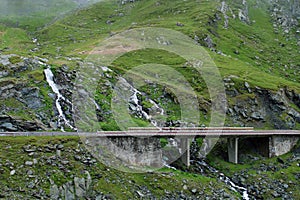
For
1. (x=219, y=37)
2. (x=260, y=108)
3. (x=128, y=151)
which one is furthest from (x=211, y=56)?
(x=128, y=151)

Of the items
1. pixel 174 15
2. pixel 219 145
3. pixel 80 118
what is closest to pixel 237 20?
pixel 174 15

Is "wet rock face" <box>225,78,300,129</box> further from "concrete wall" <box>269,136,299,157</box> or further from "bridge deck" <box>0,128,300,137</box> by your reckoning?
"bridge deck" <box>0,128,300,137</box>

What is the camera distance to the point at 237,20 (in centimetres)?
19100

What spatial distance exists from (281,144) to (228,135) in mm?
13259

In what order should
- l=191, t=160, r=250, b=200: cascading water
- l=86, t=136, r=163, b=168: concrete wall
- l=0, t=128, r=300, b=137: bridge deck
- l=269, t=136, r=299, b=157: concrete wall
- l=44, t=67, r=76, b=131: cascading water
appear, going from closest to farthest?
l=0, t=128, r=300, b=137: bridge deck → l=86, t=136, r=163, b=168: concrete wall → l=191, t=160, r=250, b=200: cascading water → l=44, t=67, r=76, b=131: cascading water → l=269, t=136, r=299, b=157: concrete wall

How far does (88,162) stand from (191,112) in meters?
39.8

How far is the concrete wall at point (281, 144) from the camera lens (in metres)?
72.6

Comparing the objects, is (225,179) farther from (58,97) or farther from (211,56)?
(211,56)

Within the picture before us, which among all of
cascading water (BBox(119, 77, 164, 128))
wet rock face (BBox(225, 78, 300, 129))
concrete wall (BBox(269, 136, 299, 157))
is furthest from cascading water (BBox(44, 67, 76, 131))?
wet rock face (BBox(225, 78, 300, 129))

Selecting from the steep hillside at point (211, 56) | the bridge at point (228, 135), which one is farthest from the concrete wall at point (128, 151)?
the steep hillside at point (211, 56)

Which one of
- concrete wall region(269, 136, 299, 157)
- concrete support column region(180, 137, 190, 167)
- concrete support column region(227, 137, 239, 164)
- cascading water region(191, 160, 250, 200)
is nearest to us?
cascading water region(191, 160, 250, 200)

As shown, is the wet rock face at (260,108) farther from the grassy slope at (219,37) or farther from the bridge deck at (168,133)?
the bridge deck at (168,133)

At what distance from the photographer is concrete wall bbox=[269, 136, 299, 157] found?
7262cm

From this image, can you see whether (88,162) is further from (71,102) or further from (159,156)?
(71,102)
